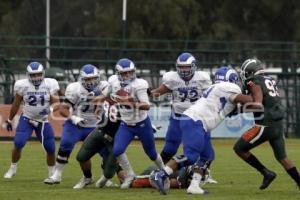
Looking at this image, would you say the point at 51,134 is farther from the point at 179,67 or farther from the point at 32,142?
the point at 32,142

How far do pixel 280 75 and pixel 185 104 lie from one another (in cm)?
1525

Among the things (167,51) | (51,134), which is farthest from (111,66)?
(51,134)

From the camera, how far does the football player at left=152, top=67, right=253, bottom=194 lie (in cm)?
1153

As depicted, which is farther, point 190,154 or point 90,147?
point 90,147

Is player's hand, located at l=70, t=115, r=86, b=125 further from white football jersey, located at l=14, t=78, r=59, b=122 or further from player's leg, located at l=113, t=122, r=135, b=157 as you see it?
white football jersey, located at l=14, t=78, r=59, b=122

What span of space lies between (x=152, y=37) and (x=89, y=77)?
1071 inches

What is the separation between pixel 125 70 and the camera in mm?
12406

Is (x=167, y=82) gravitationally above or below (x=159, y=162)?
above

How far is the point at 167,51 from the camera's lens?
2873 centimetres

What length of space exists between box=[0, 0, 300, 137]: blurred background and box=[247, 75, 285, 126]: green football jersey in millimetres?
14655

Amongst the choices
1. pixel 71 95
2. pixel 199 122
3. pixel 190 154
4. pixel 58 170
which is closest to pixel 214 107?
pixel 199 122

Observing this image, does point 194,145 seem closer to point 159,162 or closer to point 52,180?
point 159,162

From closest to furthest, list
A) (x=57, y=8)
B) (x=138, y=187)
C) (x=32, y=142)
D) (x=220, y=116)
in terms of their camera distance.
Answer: (x=220, y=116) → (x=138, y=187) → (x=32, y=142) → (x=57, y=8)

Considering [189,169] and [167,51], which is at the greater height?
[167,51]
